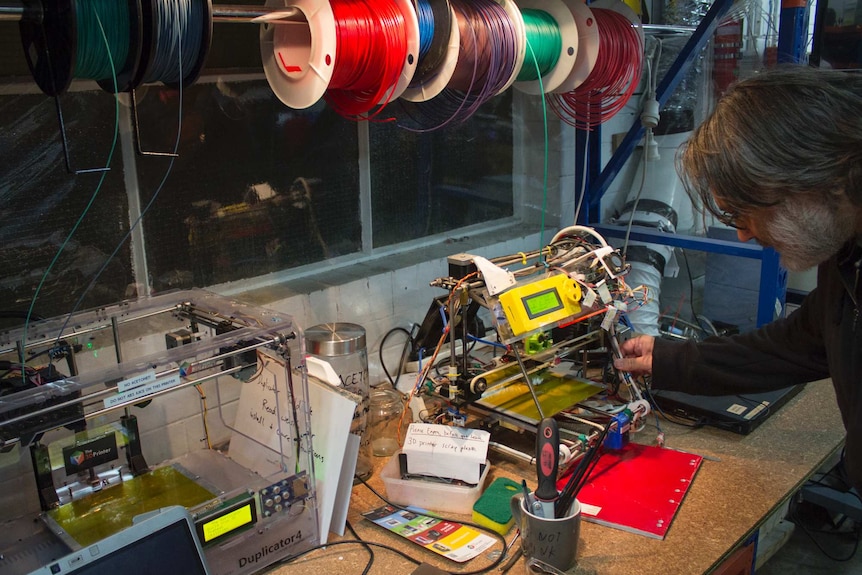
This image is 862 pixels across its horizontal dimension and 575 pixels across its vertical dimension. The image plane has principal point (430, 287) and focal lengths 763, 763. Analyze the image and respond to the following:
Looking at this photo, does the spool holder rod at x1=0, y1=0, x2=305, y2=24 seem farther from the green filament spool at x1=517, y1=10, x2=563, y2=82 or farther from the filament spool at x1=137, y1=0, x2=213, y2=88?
the green filament spool at x1=517, y1=10, x2=563, y2=82

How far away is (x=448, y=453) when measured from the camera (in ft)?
4.97

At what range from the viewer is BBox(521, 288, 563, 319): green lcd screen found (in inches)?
62.3

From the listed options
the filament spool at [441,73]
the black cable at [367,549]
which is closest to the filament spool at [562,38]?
the filament spool at [441,73]

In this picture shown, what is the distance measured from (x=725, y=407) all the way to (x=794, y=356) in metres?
0.27

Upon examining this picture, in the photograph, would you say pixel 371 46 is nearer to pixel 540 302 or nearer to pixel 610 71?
pixel 540 302

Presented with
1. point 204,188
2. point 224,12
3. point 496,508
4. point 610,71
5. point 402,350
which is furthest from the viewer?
point 402,350

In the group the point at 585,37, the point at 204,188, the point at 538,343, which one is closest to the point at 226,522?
the point at 538,343

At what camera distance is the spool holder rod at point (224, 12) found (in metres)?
1.12

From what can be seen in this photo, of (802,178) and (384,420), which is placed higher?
(802,178)

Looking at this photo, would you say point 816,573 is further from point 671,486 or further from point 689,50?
point 689,50

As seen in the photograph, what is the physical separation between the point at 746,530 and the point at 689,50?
1.47m

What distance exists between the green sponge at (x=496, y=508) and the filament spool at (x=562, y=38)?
3.26 ft

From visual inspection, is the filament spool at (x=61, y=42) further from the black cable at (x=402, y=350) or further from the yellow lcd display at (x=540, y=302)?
the black cable at (x=402, y=350)

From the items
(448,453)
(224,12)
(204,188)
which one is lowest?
(448,453)
